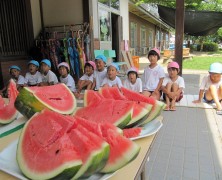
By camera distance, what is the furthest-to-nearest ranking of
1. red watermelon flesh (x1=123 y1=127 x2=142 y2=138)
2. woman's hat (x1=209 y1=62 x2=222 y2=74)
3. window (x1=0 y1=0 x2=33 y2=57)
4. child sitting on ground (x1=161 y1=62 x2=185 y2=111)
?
window (x1=0 y1=0 x2=33 y2=57) → child sitting on ground (x1=161 y1=62 x2=185 y2=111) → woman's hat (x1=209 y1=62 x2=222 y2=74) → red watermelon flesh (x1=123 y1=127 x2=142 y2=138)

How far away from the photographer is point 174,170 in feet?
7.76

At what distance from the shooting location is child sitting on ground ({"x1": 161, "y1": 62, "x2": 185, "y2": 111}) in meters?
4.30

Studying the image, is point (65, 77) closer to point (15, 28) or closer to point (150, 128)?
point (15, 28)

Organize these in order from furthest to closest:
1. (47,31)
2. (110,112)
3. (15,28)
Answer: (47,31) < (15,28) < (110,112)

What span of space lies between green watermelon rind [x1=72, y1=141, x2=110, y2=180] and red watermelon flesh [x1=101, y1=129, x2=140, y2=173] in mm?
51

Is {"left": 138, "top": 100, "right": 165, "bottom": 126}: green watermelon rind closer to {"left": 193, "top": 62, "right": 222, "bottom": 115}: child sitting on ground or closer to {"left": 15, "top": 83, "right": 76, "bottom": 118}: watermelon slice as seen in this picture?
{"left": 15, "top": 83, "right": 76, "bottom": 118}: watermelon slice

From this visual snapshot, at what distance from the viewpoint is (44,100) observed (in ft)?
5.32

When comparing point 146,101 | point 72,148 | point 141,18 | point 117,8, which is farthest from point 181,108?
point 141,18

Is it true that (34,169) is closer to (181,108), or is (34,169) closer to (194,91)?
(181,108)

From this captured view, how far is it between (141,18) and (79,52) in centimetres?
1355

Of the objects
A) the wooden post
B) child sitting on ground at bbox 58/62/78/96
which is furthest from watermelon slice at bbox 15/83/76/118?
the wooden post

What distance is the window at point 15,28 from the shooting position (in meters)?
5.73

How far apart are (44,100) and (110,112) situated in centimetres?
50

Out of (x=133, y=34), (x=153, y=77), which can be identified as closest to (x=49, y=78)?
(x=153, y=77)
